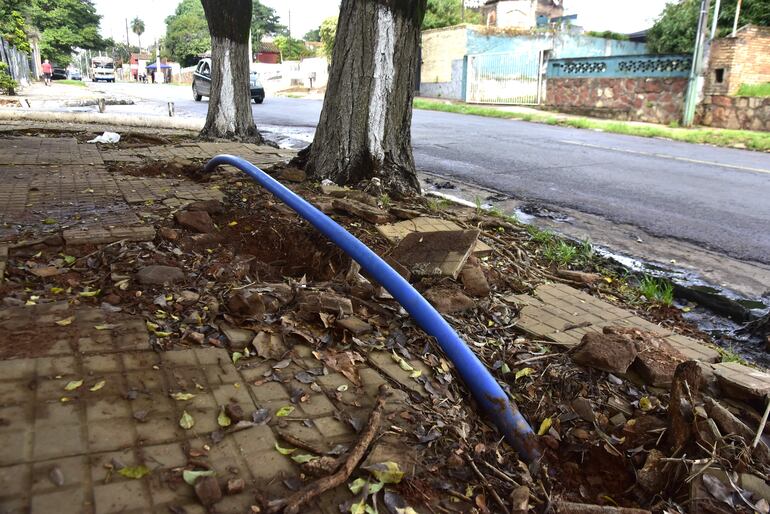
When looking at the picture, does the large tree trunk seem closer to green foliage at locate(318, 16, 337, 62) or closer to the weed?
the weed

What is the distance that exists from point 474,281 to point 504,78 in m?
25.3

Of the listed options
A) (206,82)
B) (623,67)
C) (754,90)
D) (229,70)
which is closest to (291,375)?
(229,70)

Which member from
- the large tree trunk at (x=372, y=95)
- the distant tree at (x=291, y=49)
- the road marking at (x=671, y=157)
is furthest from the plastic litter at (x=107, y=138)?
the distant tree at (x=291, y=49)

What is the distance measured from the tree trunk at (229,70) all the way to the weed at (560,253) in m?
7.11

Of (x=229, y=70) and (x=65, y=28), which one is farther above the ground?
(x=65, y=28)

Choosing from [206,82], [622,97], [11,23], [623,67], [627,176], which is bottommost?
[627,176]

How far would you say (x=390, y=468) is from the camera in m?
1.94

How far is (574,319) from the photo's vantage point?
3.44 meters

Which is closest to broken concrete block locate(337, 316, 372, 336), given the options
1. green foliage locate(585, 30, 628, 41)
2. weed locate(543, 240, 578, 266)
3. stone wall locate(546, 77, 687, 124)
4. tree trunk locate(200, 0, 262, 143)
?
weed locate(543, 240, 578, 266)

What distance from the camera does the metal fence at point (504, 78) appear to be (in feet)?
84.3

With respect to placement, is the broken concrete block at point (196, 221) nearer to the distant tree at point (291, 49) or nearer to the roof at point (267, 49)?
the distant tree at point (291, 49)

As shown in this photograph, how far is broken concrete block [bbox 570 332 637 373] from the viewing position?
2.75 meters

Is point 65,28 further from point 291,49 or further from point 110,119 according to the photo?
point 110,119

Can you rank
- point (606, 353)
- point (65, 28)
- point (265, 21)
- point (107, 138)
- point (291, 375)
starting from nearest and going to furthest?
point (291, 375)
point (606, 353)
point (107, 138)
point (65, 28)
point (265, 21)
